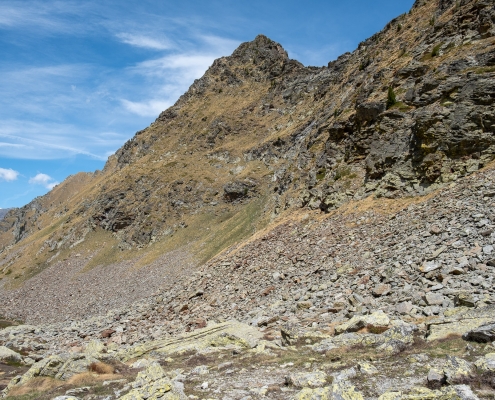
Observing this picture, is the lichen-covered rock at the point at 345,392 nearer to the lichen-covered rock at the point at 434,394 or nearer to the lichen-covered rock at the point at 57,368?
the lichen-covered rock at the point at 434,394

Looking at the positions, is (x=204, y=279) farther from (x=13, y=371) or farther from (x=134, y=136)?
(x=134, y=136)

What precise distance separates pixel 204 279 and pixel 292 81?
285 ft

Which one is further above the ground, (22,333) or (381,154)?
(381,154)

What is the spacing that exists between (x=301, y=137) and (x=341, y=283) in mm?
56867

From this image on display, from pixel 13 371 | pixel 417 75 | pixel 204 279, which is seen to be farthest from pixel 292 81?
pixel 13 371

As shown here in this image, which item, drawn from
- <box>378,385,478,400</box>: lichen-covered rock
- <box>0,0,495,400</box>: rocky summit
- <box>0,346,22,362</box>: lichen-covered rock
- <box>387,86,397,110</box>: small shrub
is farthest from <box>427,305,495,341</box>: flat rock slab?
<box>387,86,397,110</box>: small shrub

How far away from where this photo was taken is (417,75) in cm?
3234

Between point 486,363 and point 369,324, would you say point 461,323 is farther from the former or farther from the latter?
point 486,363

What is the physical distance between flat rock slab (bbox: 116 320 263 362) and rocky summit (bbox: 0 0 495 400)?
97 mm

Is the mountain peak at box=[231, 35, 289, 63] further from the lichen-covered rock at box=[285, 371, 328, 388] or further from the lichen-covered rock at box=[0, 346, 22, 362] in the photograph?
the lichen-covered rock at box=[285, 371, 328, 388]

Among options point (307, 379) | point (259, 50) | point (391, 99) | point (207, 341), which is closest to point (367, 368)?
point (307, 379)

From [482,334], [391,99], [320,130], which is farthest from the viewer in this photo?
[320,130]

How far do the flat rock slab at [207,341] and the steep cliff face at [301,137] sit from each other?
54.5 feet

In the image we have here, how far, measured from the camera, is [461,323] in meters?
10.4
